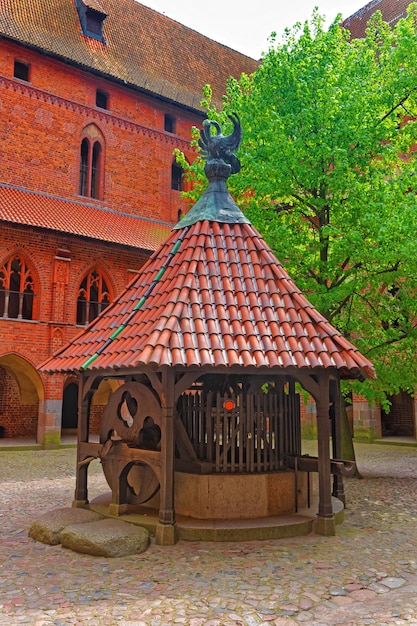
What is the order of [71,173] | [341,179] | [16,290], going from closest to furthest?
1. [341,179]
2. [16,290]
3. [71,173]

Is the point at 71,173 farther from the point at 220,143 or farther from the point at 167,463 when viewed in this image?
the point at 167,463

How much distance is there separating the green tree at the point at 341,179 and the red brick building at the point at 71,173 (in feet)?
27.9

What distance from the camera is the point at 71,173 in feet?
66.6

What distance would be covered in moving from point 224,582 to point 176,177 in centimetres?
2125

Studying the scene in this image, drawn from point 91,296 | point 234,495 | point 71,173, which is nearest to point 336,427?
point 234,495

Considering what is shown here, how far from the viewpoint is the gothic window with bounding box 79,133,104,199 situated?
21.0 m

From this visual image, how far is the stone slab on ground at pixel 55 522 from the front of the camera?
5984mm

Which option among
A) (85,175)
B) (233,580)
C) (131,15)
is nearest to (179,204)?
(85,175)

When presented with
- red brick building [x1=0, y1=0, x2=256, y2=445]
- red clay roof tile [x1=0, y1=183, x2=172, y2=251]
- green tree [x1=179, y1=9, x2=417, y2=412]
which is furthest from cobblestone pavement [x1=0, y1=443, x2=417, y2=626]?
red clay roof tile [x1=0, y1=183, x2=172, y2=251]

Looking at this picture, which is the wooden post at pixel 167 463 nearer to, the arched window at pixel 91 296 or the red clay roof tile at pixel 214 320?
the red clay roof tile at pixel 214 320

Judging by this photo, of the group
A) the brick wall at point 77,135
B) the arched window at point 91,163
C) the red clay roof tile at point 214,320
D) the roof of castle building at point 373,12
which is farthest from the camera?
the roof of castle building at point 373,12

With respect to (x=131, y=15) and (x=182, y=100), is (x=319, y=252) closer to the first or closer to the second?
(x=182, y=100)

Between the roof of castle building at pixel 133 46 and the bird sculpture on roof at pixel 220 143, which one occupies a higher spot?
the roof of castle building at pixel 133 46

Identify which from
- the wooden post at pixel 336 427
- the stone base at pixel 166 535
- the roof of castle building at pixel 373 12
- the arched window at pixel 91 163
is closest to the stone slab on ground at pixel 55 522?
the stone base at pixel 166 535
